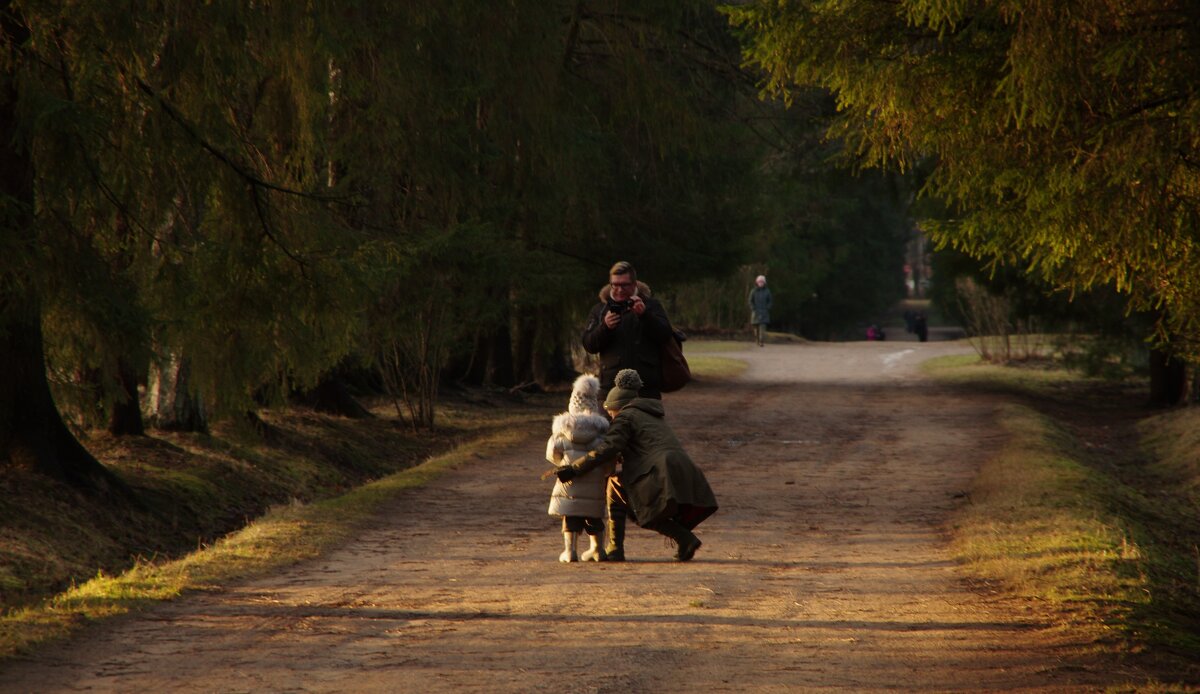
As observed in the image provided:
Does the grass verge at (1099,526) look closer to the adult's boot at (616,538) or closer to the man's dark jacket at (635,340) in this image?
the adult's boot at (616,538)

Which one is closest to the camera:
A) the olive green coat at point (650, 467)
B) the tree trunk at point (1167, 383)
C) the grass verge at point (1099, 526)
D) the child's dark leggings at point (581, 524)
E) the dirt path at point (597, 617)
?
the dirt path at point (597, 617)

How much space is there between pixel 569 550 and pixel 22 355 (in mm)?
5866

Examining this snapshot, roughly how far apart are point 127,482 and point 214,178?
4339 millimetres

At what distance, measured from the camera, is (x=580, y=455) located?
32.8 ft

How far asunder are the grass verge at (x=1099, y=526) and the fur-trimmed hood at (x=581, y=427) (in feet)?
9.14

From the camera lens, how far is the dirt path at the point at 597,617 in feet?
22.0

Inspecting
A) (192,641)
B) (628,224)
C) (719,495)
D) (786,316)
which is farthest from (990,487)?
(786,316)

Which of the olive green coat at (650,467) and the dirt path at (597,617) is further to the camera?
the olive green coat at (650,467)

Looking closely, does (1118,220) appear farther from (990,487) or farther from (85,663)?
(990,487)

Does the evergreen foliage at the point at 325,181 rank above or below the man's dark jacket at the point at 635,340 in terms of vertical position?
above

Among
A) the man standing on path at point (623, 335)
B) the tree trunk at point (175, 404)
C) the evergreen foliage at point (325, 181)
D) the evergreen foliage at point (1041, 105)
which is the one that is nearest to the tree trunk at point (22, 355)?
the evergreen foliage at point (325, 181)

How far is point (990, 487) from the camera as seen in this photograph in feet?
48.2

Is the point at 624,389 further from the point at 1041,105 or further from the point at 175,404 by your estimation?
the point at 175,404

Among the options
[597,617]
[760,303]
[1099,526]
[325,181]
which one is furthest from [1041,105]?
[760,303]
